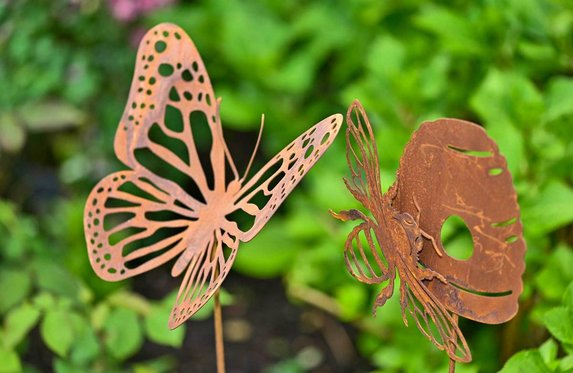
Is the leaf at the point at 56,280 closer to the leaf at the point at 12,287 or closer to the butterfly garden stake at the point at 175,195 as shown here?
the leaf at the point at 12,287

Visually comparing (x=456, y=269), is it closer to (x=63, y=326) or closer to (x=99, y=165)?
(x=63, y=326)

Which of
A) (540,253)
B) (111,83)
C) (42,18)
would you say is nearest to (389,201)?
(540,253)

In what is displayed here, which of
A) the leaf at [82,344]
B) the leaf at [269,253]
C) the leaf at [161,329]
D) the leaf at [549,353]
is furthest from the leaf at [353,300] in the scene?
the leaf at [549,353]

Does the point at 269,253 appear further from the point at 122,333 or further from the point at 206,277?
the point at 206,277

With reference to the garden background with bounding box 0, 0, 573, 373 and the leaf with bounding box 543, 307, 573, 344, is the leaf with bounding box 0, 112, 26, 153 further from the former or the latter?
the leaf with bounding box 543, 307, 573, 344

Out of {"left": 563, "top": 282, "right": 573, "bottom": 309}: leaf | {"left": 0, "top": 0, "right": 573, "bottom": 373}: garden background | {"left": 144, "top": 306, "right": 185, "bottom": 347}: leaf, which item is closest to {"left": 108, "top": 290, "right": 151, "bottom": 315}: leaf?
{"left": 0, "top": 0, "right": 573, "bottom": 373}: garden background

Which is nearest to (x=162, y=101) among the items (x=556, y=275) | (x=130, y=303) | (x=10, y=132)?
(x=130, y=303)
